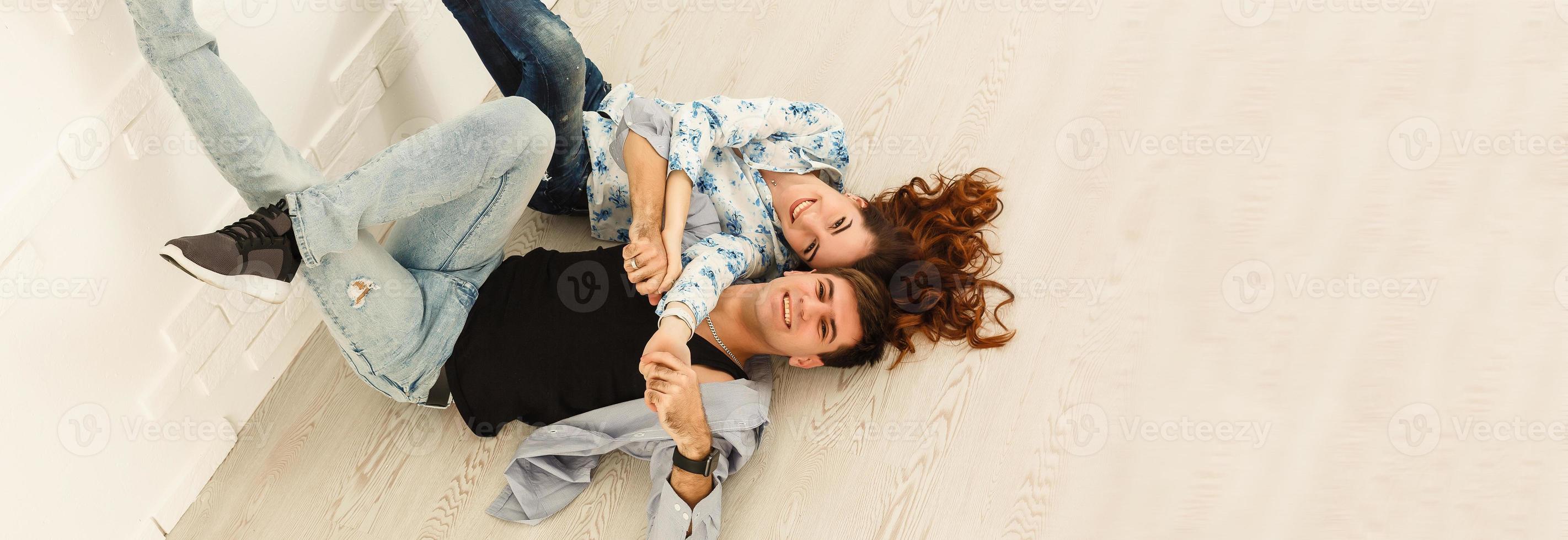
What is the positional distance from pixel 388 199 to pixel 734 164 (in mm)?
701

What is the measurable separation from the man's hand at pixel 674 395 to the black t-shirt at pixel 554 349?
16 centimetres

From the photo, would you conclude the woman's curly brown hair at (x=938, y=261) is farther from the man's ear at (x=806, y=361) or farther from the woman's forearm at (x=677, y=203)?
the woman's forearm at (x=677, y=203)

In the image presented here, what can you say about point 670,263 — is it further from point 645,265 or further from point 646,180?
point 646,180

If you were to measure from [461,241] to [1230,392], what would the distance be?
1.50 m

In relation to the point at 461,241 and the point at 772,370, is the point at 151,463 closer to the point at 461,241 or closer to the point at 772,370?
the point at 461,241

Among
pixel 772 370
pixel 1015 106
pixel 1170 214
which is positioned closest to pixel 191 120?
pixel 772 370

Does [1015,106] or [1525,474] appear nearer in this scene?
[1525,474]

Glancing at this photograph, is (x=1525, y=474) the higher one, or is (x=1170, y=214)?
(x=1170, y=214)

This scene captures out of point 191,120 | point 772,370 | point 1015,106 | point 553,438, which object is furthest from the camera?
point 1015,106

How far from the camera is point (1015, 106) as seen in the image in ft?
7.45

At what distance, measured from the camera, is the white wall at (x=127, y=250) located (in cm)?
130

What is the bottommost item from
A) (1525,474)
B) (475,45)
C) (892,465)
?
(1525,474)

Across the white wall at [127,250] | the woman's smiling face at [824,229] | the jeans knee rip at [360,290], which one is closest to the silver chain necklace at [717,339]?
the woman's smiling face at [824,229]

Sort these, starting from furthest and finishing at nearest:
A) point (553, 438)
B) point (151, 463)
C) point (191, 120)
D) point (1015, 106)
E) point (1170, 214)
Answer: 1. point (1015, 106)
2. point (1170, 214)
3. point (553, 438)
4. point (151, 463)
5. point (191, 120)
